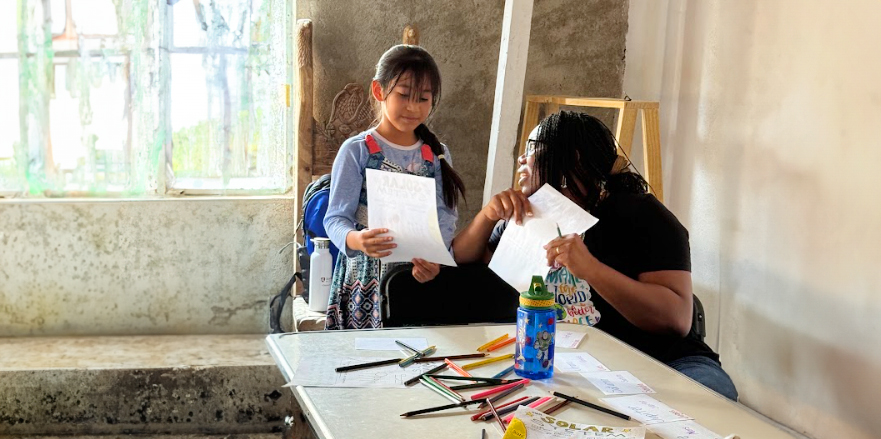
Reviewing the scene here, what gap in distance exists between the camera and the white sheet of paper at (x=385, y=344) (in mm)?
1764

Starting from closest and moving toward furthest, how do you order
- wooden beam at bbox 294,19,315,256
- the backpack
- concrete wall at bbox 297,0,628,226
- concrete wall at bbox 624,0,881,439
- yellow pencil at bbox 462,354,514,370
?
yellow pencil at bbox 462,354,514,370 < concrete wall at bbox 624,0,881,439 < the backpack < wooden beam at bbox 294,19,315,256 < concrete wall at bbox 297,0,628,226

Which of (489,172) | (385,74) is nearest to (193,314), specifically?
(489,172)

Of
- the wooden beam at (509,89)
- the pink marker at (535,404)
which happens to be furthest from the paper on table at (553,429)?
the wooden beam at (509,89)

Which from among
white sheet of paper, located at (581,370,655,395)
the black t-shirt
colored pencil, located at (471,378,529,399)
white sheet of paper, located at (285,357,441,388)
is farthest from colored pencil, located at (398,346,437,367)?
the black t-shirt

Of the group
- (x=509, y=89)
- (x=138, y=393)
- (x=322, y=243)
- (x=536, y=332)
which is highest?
(x=509, y=89)

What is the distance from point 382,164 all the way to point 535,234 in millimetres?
714

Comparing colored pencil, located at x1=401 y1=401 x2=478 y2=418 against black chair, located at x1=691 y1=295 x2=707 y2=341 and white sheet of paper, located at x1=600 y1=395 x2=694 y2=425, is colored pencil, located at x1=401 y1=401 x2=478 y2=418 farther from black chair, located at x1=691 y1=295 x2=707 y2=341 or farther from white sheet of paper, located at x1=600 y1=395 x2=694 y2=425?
black chair, located at x1=691 y1=295 x2=707 y2=341

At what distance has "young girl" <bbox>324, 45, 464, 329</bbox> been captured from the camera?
2500mm

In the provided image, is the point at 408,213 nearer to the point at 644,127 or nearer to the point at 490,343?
the point at 490,343

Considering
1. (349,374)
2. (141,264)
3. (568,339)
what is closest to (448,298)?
(568,339)

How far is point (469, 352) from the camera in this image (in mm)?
1744

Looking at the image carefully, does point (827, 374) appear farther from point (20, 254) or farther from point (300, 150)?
point (20, 254)

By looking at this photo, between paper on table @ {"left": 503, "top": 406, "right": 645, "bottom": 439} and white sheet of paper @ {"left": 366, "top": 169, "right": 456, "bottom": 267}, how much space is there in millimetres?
863

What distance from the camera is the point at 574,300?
2.08 metres
